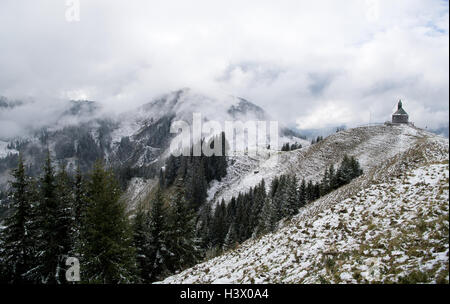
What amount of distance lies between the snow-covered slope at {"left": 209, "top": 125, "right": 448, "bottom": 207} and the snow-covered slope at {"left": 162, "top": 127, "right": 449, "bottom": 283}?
7350cm

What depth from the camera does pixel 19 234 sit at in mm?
20688

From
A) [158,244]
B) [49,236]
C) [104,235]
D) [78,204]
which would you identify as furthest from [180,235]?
[49,236]

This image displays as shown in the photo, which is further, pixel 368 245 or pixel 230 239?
pixel 230 239

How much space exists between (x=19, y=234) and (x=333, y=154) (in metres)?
98.7

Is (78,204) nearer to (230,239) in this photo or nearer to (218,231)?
(230,239)

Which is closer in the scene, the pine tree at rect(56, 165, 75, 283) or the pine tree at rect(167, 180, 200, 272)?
the pine tree at rect(56, 165, 75, 283)

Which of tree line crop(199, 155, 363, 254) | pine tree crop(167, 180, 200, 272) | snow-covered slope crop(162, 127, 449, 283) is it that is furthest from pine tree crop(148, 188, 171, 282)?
tree line crop(199, 155, 363, 254)

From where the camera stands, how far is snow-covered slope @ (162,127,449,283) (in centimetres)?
841

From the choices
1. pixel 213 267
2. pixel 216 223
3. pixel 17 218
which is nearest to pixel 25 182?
pixel 17 218

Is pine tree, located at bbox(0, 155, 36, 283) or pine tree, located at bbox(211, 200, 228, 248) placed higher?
pine tree, located at bbox(0, 155, 36, 283)

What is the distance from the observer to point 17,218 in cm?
2059

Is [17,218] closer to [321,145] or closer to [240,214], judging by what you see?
[240,214]

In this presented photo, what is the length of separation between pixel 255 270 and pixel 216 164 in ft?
392

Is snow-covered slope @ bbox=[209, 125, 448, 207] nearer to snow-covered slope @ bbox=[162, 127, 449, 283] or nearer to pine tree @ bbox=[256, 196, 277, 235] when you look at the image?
pine tree @ bbox=[256, 196, 277, 235]
